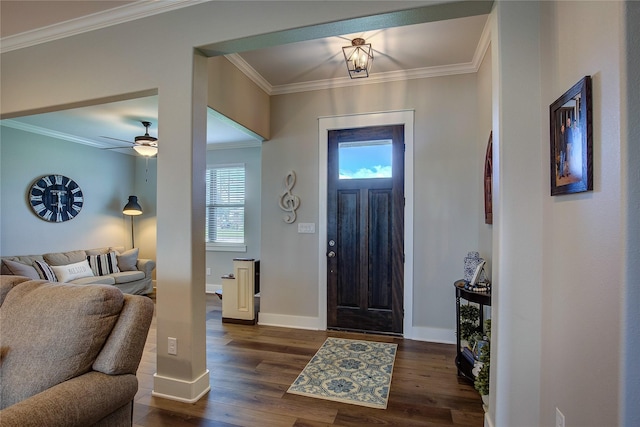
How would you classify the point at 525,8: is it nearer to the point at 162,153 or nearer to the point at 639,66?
the point at 639,66

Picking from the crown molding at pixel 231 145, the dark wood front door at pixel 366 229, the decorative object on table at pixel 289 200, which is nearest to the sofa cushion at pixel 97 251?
the crown molding at pixel 231 145

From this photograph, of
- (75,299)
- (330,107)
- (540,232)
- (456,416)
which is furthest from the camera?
(330,107)

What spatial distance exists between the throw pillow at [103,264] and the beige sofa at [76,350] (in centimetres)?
418

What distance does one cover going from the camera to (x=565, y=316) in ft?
4.53

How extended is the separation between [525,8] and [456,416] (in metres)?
2.46

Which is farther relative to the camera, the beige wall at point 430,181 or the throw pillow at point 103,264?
the throw pillow at point 103,264

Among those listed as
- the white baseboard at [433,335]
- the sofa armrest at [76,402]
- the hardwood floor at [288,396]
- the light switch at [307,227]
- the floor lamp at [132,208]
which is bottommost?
the hardwood floor at [288,396]

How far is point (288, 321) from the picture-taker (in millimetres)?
3783

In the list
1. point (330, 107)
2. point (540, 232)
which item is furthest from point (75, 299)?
point (330, 107)

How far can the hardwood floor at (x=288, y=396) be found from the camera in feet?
6.55

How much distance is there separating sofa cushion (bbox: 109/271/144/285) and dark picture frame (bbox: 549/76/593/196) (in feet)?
18.9

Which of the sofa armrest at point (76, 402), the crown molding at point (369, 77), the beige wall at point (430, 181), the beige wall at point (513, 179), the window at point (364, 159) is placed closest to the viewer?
the sofa armrest at point (76, 402)

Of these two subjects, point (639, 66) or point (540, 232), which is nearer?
point (639, 66)

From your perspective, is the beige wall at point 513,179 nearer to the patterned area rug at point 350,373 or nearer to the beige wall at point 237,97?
the beige wall at point 237,97
